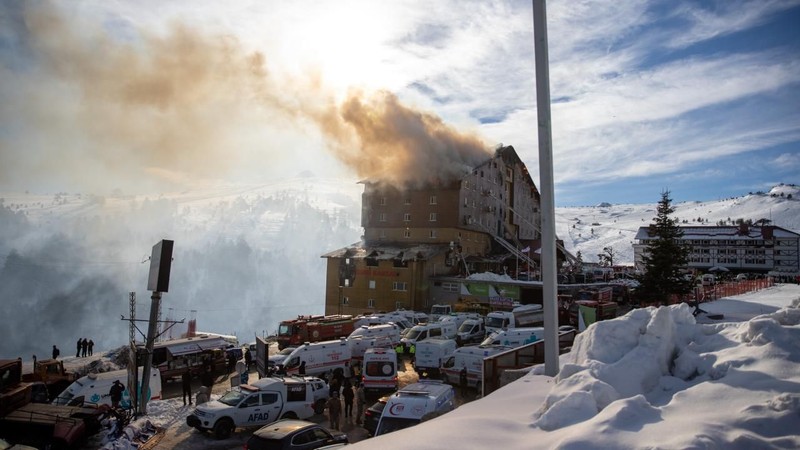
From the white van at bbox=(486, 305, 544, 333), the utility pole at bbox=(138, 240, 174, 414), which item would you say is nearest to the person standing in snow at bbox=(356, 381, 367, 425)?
the utility pole at bbox=(138, 240, 174, 414)

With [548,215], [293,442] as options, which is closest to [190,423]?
[293,442]

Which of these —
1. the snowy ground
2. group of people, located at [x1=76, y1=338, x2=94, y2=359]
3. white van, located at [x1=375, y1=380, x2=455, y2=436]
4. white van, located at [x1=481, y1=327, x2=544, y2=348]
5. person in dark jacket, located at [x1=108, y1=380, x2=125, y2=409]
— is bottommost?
group of people, located at [x1=76, y1=338, x2=94, y2=359]

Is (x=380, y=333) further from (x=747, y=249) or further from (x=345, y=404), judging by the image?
(x=747, y=249)

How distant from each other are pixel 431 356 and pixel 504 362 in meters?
9.18

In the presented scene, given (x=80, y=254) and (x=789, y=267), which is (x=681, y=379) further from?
(x=789, y=267)

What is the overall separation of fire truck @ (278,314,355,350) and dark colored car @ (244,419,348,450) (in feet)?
59.0

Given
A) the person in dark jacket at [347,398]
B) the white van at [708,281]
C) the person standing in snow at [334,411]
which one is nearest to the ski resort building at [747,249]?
the white van at [708,281]

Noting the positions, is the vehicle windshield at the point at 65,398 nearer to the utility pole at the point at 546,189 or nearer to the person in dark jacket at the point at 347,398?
the person in dark jacket at the point at 347,398

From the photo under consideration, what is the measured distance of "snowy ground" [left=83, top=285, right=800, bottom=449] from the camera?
516 cm

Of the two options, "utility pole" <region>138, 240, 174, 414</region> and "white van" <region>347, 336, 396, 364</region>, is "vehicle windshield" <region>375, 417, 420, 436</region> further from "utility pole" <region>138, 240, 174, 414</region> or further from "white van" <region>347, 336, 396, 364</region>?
"white van" <region>347, 336, 396, 364</region>

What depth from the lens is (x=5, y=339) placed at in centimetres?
7000

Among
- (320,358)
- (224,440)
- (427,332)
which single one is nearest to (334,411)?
(224,440)

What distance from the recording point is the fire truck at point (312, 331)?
29281mm

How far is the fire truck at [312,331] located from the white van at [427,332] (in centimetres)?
523
